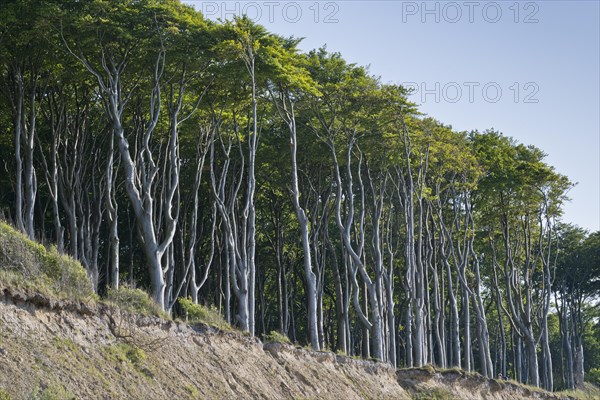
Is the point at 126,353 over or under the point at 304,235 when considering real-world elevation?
under

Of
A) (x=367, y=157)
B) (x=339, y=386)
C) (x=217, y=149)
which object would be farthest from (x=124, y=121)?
(x=339, y=386)

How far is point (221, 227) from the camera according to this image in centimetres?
5022

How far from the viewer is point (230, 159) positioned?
44969mm

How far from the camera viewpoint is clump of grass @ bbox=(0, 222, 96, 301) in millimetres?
20578

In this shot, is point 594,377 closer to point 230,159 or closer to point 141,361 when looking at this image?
point 230,159

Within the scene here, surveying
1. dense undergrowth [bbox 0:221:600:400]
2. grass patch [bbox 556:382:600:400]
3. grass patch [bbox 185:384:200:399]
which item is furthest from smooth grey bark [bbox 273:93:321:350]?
grass patch [bbox 556:382:600:400]

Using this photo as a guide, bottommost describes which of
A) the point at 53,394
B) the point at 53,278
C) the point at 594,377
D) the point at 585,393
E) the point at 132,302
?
the point at 594,377

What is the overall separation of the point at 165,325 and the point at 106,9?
12.3m

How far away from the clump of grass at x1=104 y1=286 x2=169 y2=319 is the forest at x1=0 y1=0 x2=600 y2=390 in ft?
5.58

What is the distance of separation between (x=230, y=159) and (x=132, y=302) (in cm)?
2105

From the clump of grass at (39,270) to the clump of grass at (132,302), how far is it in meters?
1.18

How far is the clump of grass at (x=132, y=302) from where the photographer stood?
78.0 ft

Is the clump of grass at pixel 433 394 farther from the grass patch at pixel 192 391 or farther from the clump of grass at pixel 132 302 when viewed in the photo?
the grass patch at pixel 192 391

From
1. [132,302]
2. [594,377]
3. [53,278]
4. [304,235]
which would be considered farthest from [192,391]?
[594,377]
